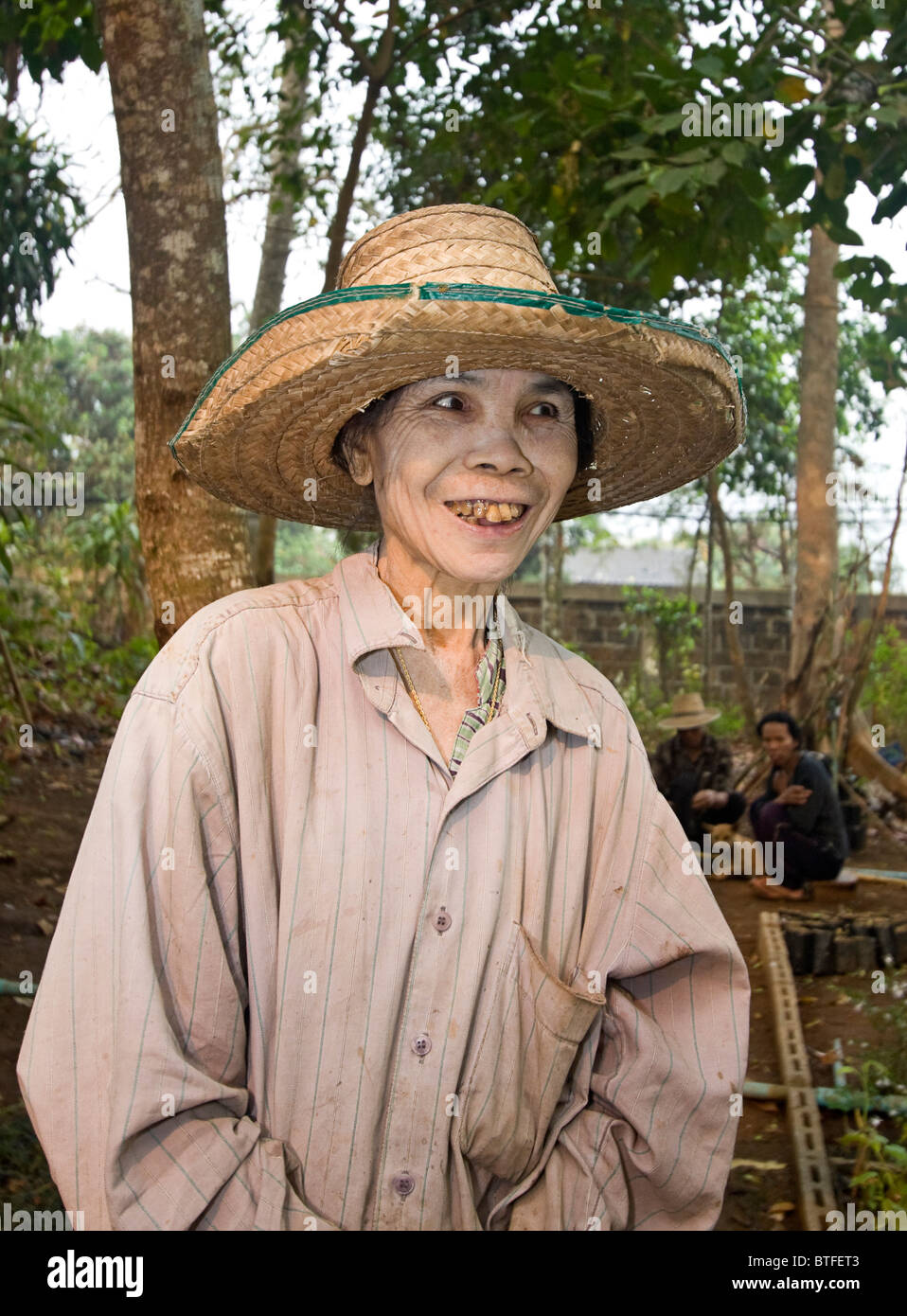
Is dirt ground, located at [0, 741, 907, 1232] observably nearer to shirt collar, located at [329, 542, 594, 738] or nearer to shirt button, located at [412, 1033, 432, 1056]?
shirt button, located at [412, 1033, 432, 1056]

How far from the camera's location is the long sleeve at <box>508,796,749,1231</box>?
1633 mm

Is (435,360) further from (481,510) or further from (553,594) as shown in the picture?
(553,594)

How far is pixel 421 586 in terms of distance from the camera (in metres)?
1.73

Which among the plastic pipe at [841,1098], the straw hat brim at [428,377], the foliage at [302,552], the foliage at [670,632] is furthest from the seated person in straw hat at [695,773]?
the foliage at [302,552]

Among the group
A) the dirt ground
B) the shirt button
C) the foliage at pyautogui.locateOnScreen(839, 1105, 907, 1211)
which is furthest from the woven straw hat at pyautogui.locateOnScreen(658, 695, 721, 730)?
the shirt button

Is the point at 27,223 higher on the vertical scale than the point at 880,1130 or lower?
higher

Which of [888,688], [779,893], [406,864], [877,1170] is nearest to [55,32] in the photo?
[406,864]

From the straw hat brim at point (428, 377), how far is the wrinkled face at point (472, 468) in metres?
0.03

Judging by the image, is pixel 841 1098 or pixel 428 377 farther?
pixel 841 1098

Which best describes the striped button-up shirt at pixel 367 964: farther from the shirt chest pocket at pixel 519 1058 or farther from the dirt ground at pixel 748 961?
the dirt ground at pixel 748 961

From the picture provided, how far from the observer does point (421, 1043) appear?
150 cm

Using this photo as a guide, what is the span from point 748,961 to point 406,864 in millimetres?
3722

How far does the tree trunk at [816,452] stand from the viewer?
8.05m

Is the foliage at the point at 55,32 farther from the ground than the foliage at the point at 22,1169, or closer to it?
farther from the ground
